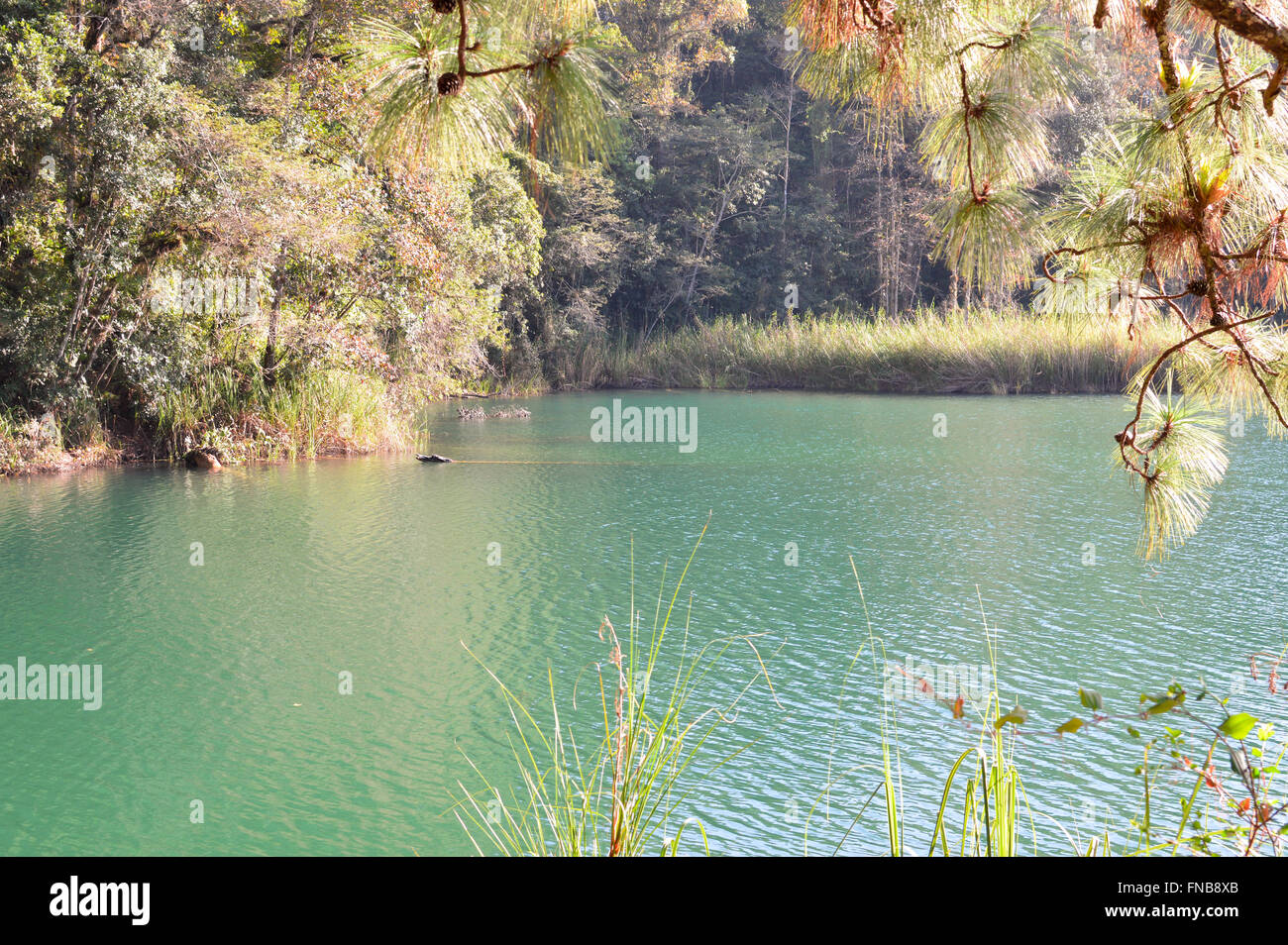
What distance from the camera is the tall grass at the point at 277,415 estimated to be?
33.7ft

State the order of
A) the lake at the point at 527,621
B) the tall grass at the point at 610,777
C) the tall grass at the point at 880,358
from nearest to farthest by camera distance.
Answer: the tall grass at the point at 610,777
the lake at the point at 527,621
the tall grass at the point at 880,358

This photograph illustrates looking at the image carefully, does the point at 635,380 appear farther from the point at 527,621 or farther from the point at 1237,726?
the point at 1237,726

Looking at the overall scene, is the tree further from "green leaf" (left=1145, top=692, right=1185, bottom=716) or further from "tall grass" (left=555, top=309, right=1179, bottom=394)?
"tall grass" (left=555, top=309, right=1179, bottom=394)

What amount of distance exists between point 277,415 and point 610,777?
803 centimetres

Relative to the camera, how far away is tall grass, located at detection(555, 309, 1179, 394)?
1742 cm

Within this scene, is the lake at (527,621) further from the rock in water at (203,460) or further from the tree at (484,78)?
the tree at (484,78)

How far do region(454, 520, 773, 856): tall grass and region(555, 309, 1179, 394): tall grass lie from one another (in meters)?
12.6

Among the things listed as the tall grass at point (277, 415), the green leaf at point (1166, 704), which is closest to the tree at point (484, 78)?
the green leaf at point (1166, 704)

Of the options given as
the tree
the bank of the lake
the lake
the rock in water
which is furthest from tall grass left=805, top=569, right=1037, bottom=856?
the rock in water

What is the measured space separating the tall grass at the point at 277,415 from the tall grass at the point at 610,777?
6.74 meters
